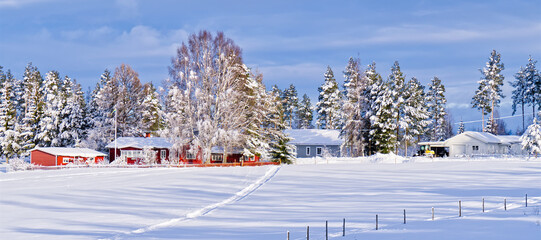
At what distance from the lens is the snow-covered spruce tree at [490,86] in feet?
270

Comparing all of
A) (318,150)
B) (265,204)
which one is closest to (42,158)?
(318,150)

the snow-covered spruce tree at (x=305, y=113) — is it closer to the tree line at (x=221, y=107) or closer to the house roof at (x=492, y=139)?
the tree line at (x=221, y=107)

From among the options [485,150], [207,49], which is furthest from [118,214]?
[485,150]

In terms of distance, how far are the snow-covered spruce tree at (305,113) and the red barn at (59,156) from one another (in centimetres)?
5454

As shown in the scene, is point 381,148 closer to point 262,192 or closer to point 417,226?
point 262,192

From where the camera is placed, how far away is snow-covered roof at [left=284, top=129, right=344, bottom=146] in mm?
71331

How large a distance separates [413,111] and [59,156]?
47.5 m

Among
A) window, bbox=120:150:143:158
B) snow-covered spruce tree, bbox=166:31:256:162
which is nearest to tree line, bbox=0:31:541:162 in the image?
snow-covered spruce tree, bbox=166:31:256:162

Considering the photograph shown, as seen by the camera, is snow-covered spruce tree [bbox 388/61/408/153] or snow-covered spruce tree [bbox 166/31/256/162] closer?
snow-covered spruce tree [bbox 166/31/256/162]

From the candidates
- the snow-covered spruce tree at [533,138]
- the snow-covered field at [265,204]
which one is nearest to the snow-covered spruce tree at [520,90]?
the snow-covered spruce tree at [533,138]

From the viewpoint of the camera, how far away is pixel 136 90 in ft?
226

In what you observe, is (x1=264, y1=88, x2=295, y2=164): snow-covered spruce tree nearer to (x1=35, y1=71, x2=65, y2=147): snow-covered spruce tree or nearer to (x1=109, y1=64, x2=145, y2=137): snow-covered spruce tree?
(x1=109, y1=64, x2=145, y2=137): snow-covered spruce tree

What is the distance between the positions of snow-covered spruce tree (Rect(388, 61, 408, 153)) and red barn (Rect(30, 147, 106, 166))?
3801cm

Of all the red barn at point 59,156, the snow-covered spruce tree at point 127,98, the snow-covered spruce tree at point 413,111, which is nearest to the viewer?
the red barn at point 59,156
